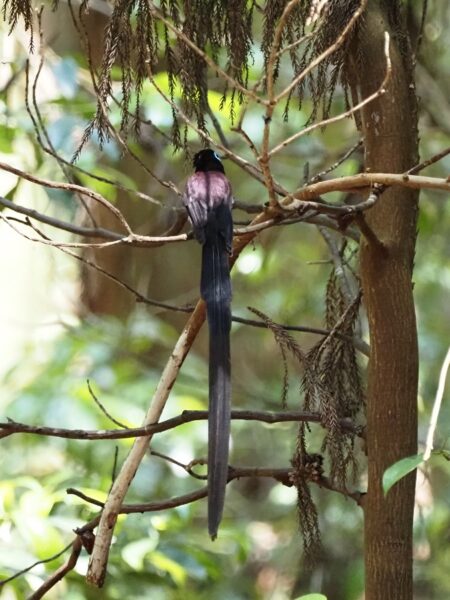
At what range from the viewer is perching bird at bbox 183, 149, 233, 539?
1.26 meters

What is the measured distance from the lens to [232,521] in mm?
4359

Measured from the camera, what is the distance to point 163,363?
4.24 m

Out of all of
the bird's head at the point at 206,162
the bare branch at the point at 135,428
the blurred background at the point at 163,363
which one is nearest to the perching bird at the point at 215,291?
the bird's head at the point at 206,162

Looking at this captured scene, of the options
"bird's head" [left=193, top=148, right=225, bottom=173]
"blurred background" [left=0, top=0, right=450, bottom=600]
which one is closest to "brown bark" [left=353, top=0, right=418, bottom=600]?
"bird's head" [left=193, top=148, right=225, bottom=173]

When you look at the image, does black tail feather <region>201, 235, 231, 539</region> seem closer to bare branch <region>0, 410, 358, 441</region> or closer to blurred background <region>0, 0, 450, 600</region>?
bare branch <region>0, 410, 358, 441</region>

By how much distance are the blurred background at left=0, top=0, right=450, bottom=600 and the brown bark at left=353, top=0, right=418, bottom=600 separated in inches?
17.2

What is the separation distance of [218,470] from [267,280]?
3.54 metres

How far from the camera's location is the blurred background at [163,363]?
254 cm

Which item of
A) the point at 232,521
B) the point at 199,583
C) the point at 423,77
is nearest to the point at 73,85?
the point at 423,77

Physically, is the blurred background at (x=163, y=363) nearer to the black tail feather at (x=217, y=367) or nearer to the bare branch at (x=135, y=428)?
the bare branch at (x=135, y=428)

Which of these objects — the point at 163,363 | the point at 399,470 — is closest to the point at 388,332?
the point at 399,470

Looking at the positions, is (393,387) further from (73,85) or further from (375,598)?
(73,85)

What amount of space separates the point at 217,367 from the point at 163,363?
2918mm

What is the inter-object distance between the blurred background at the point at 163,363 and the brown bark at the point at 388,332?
44cm
